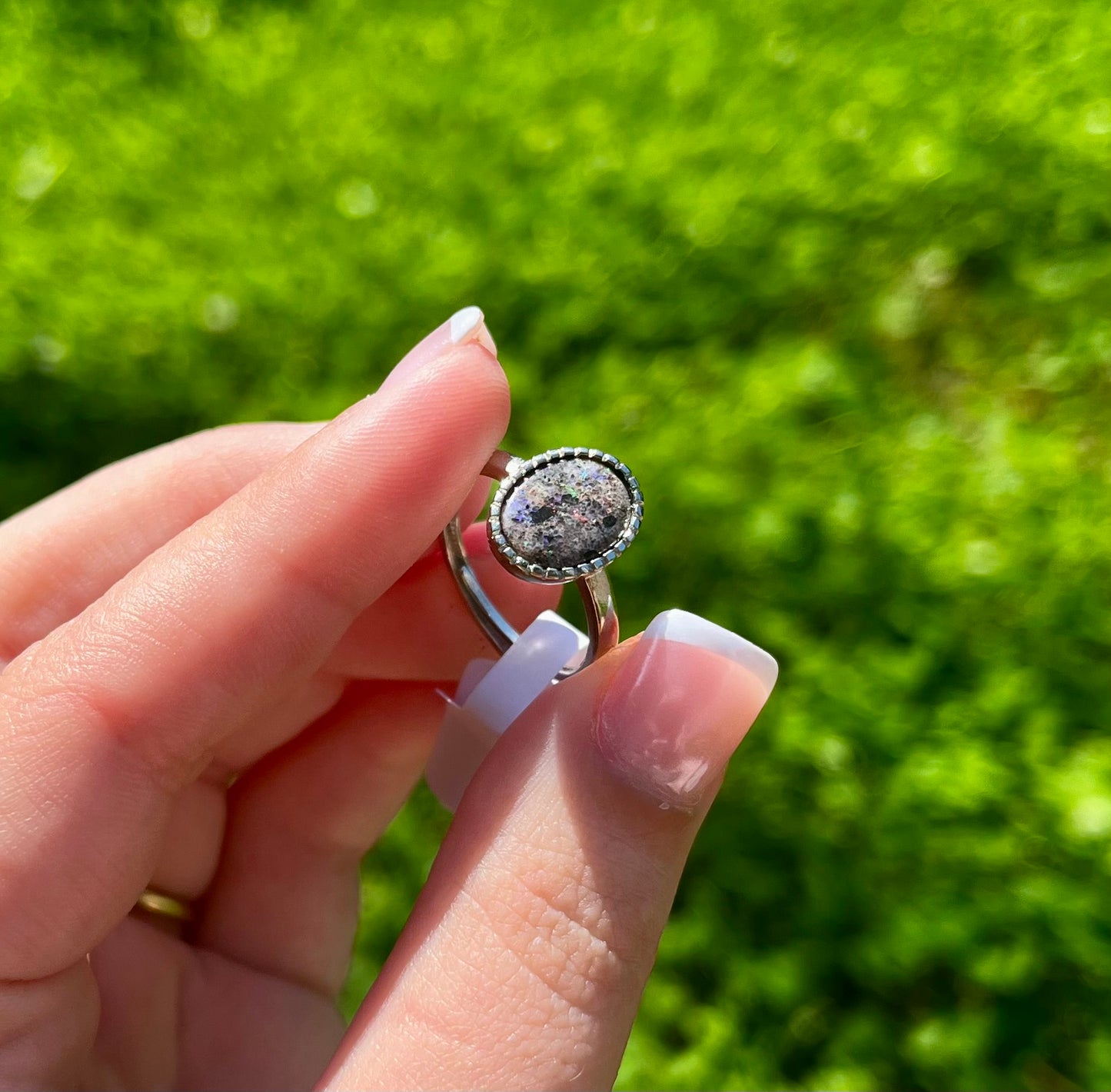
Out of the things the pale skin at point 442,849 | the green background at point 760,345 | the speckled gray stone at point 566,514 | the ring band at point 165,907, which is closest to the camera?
the pale skin at point 442,849

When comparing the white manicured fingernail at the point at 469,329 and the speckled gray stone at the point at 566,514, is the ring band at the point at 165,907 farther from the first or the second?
the white manicured fingernail at the point at 469,329

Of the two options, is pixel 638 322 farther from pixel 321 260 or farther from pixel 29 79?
pixel 29 79

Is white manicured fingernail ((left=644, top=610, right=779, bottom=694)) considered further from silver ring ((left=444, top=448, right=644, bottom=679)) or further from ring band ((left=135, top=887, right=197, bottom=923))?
ring band ((left=135, top=887, right=197, bottom=923))

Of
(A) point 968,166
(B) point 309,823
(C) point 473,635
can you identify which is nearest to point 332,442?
(C) point 473,635

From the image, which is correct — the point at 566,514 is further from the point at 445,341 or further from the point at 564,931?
the point at 564,931

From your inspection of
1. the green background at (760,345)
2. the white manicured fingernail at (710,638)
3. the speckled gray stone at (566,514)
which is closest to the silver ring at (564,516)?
the speckled gray stone at (566,514)

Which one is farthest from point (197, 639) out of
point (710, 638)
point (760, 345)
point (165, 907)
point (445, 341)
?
point (760, 345)
